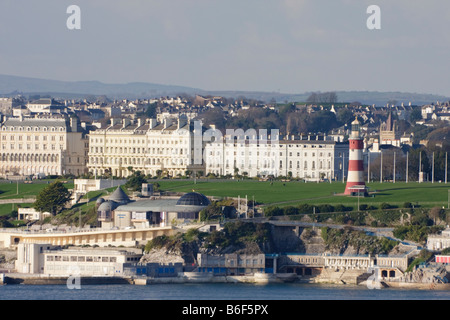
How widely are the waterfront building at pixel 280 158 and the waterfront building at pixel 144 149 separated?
6.72ft

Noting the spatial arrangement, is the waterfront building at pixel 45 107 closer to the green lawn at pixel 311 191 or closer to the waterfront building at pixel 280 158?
the waterfront building at pixel 280 158

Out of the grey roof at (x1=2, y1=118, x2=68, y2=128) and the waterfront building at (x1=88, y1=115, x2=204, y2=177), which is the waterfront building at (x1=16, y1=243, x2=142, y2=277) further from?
the grey roof at (x1=2, y1=118, x2=68, y2=128)

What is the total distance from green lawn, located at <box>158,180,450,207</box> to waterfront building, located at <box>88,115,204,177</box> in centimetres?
1177

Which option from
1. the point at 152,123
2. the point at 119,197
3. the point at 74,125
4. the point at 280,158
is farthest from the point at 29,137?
the point at 119,197

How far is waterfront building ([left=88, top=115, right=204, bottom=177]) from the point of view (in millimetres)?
124250

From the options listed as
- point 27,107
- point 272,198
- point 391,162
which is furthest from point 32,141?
→ point 27,107

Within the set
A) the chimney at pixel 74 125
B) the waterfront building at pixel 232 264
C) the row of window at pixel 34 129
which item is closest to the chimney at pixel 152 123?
the chimney at pixel 74 125

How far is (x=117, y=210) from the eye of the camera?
308ft

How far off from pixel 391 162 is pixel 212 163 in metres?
13.3

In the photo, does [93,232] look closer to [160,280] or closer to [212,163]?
[160,280]

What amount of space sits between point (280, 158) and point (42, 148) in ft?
70.1

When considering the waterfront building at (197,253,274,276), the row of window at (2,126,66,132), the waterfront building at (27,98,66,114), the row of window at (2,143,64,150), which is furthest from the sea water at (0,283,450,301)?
the waterfront building at (27,98,66,114)

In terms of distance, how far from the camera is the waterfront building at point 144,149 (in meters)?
→ 124

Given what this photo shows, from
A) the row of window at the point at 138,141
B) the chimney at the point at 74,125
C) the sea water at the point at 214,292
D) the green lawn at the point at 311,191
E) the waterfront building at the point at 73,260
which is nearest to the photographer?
the sea water at the point at 214,292
